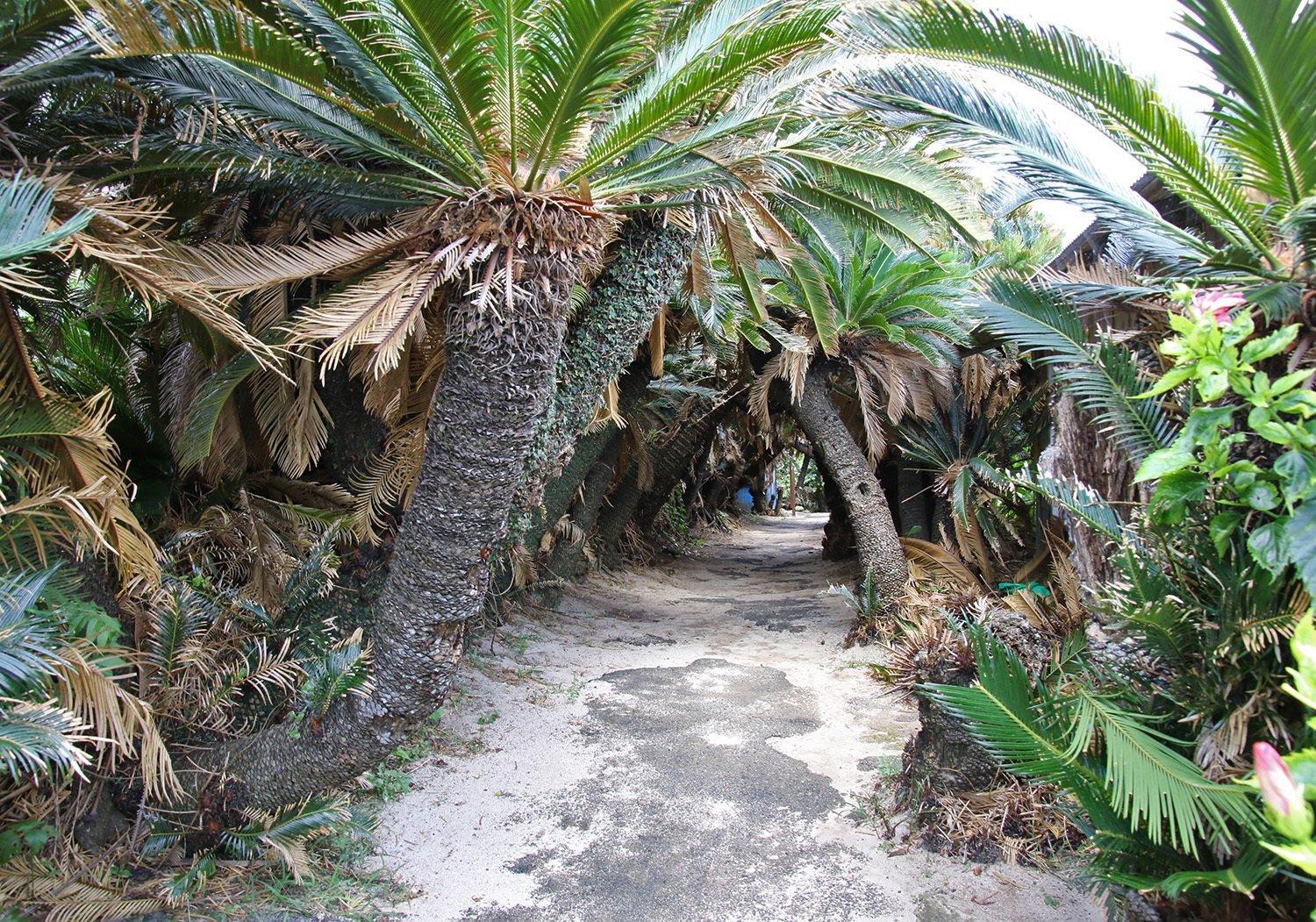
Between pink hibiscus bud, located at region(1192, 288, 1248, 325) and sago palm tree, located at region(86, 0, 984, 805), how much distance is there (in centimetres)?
184

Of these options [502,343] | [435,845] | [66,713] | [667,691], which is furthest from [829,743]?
[66,713]

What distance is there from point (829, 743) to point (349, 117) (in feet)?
16.0

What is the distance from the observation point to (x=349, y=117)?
12.2ft

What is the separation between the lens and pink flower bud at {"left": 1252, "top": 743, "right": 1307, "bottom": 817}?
1.19 meters

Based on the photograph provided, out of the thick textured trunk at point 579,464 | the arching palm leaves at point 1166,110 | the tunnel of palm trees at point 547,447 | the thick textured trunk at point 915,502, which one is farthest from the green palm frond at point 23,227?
the thick textured trunk at point 915,502

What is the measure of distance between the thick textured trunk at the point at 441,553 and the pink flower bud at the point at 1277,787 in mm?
2826

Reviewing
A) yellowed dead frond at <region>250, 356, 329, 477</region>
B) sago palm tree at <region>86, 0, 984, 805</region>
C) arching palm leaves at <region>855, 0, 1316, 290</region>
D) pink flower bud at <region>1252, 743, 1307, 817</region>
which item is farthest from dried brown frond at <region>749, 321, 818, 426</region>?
pink flower bud at <region>1252, 743, 1307, 817</region>

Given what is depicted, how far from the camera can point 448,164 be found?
351cm

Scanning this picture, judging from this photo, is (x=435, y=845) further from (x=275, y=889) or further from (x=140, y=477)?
(x=140, y=477)

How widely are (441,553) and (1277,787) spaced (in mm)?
3064

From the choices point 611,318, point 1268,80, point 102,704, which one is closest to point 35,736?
point 102,704

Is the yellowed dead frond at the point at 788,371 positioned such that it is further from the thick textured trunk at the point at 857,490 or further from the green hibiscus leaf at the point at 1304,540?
the green hibiscus leaf at the point at 1304,540

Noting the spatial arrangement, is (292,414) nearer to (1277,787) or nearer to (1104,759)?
(1104,759)

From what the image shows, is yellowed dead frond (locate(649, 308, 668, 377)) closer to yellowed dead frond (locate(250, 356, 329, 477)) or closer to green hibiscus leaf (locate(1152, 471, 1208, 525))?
yellowed dead frond (locate(250, 356, 329, 477))
